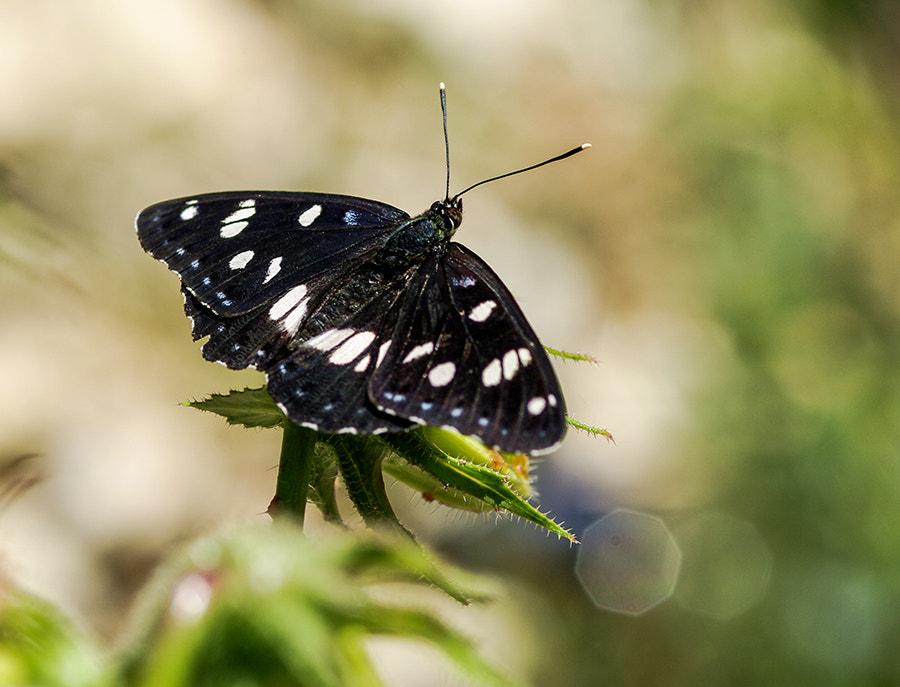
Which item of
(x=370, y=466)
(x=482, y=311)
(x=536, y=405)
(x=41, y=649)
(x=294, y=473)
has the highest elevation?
(x=482, y=311)

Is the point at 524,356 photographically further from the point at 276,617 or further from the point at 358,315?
the point at 276,617

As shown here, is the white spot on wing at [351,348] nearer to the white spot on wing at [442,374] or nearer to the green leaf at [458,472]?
the white spot on wing at [442,374]

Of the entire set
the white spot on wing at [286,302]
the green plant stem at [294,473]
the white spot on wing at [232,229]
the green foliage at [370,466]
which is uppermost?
the white spot on wing at [232,229]

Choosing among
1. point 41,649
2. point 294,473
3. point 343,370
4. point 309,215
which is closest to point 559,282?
point 309,215

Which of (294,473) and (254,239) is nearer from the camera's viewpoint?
(294,473)

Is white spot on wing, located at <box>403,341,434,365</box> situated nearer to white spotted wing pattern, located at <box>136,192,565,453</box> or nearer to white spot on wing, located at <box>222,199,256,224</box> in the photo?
white spotted wing pattern, located at <box>136,192,565,453</box>

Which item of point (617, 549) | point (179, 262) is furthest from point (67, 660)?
point (617, 549)

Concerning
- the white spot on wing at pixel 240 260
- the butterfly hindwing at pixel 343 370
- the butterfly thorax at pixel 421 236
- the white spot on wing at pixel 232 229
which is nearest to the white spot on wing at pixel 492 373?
the butterfly hindwing at pixel 343 370
